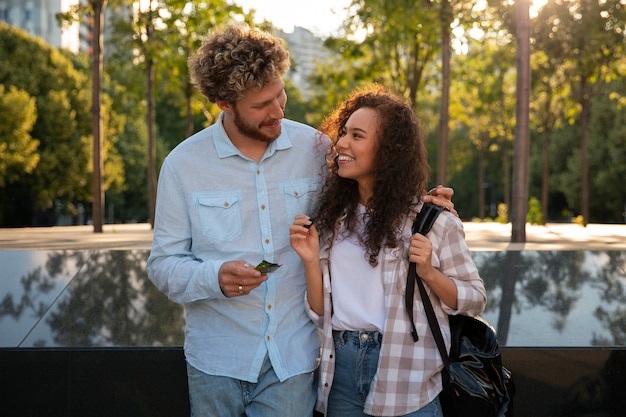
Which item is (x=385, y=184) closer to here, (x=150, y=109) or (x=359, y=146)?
(x=359, y=146)

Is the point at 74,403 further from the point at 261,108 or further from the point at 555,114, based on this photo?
the point at 555,114

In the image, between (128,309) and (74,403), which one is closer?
(74,403)

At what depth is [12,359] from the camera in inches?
205

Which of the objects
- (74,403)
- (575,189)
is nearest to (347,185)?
A: (74,403)

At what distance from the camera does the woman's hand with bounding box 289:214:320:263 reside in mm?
3061

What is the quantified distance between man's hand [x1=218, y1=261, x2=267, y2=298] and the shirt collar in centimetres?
47

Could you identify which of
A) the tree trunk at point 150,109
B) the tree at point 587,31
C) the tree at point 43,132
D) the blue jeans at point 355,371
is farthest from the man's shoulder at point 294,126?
the tree at point 43,132

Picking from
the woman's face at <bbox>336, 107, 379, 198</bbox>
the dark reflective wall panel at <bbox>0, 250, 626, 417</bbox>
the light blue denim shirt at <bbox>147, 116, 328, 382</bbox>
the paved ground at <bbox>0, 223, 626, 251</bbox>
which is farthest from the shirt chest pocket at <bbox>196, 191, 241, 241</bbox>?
the paved ground at <bbox>0, 223, 626, 251</bbox>

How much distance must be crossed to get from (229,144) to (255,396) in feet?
2.96

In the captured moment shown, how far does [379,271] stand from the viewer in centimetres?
314

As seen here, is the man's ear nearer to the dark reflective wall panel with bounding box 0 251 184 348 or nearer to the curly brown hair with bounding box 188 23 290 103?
the curly brown hair with bounding box 188 23 290 103

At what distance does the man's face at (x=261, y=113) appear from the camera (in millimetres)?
3148

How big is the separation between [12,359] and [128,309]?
0.82m

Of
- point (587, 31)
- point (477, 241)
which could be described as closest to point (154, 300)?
point (477, 241)
